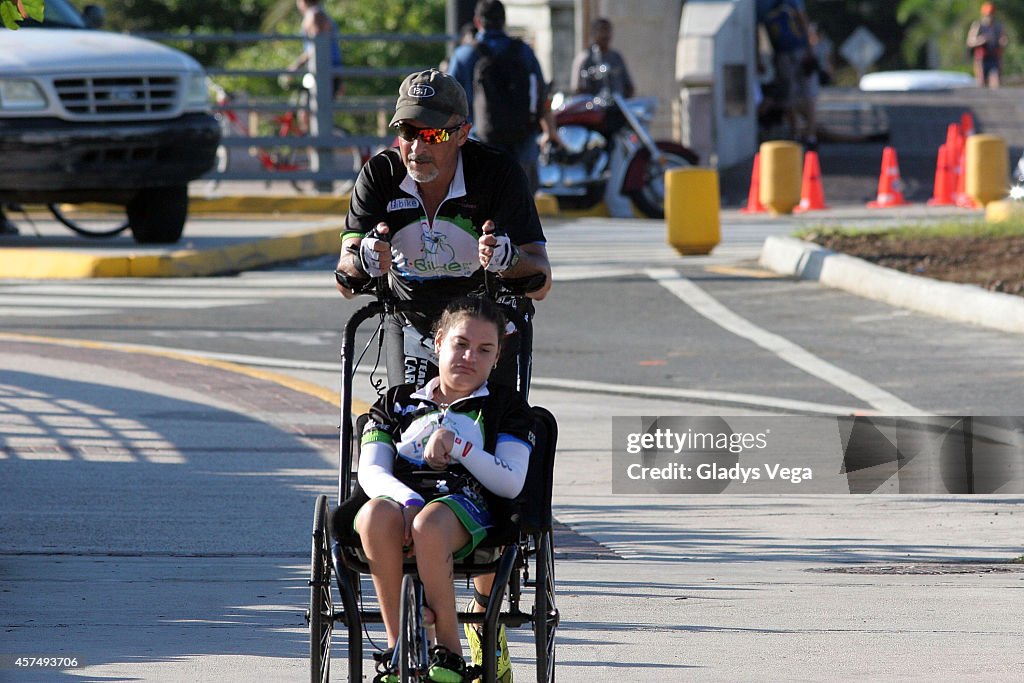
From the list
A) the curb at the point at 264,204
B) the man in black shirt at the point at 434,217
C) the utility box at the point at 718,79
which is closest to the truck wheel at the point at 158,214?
the curb at the point at 264,204

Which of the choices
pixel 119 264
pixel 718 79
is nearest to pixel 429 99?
pixel 119 264

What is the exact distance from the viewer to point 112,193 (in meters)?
16.8

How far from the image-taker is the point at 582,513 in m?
7.97

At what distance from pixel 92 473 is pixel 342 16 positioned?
28.7m

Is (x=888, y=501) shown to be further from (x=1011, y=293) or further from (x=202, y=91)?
(x=202, y=91)

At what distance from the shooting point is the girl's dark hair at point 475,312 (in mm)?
5105

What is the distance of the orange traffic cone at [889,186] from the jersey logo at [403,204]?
738 inches

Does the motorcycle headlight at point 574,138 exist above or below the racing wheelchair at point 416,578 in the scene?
below

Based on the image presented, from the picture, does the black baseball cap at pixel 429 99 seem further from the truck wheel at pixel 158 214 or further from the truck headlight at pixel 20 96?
the truck wheel at pixel 158 214

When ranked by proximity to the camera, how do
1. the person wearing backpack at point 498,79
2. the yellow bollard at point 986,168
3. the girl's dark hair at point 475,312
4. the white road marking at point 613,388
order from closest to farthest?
the girl's dark hair at point 475,312 → the white road marking at point 613,388 → the person wearing backpack at point 498,79 → the yellow bollard at point 986,168

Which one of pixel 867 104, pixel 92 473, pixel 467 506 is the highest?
pixel 467 506

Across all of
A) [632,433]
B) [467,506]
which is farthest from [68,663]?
[632,433]

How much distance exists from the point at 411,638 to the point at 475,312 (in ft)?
2.86

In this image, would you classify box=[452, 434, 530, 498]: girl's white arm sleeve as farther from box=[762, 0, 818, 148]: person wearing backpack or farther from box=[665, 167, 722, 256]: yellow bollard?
box=[762, 0, 818, 148]: person wearing backpack
